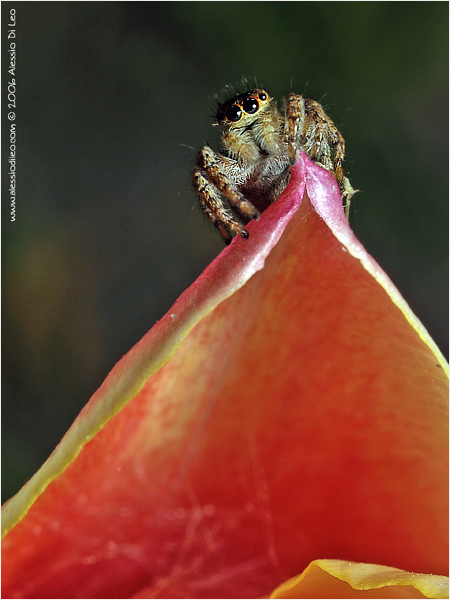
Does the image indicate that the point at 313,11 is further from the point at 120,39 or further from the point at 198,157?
the point at 198,157

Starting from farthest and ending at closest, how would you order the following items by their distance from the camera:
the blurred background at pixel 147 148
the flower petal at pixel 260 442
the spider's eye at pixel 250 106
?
the blurred background at pixel 147 148, the spider's eye at pixel 250 106, the flower petal at pixel 260 442

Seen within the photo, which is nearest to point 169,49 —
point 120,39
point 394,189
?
point 120,39

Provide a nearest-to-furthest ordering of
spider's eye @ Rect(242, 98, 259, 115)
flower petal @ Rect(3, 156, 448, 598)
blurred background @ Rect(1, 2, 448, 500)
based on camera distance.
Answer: flower petal @ Rect(3, 156, 448, 598), spider's eye @ Rect(242, 98, 259, 115), blurred background @ Rect(1, 2, 448, 500)

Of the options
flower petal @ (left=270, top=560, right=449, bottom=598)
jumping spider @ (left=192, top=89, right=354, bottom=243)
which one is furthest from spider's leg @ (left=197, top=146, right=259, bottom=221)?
flower petal @ (left=270, top=560, right=449, bottom=598)

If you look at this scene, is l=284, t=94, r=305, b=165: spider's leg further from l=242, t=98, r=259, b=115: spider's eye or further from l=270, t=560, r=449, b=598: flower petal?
l=270, t=560, r=449, b=598: flower petal

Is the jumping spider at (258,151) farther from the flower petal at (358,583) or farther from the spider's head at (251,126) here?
the flower petal at (358,583)

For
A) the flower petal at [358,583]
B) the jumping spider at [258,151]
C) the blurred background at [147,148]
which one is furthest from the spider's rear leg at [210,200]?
the blurred background at [147,148]
